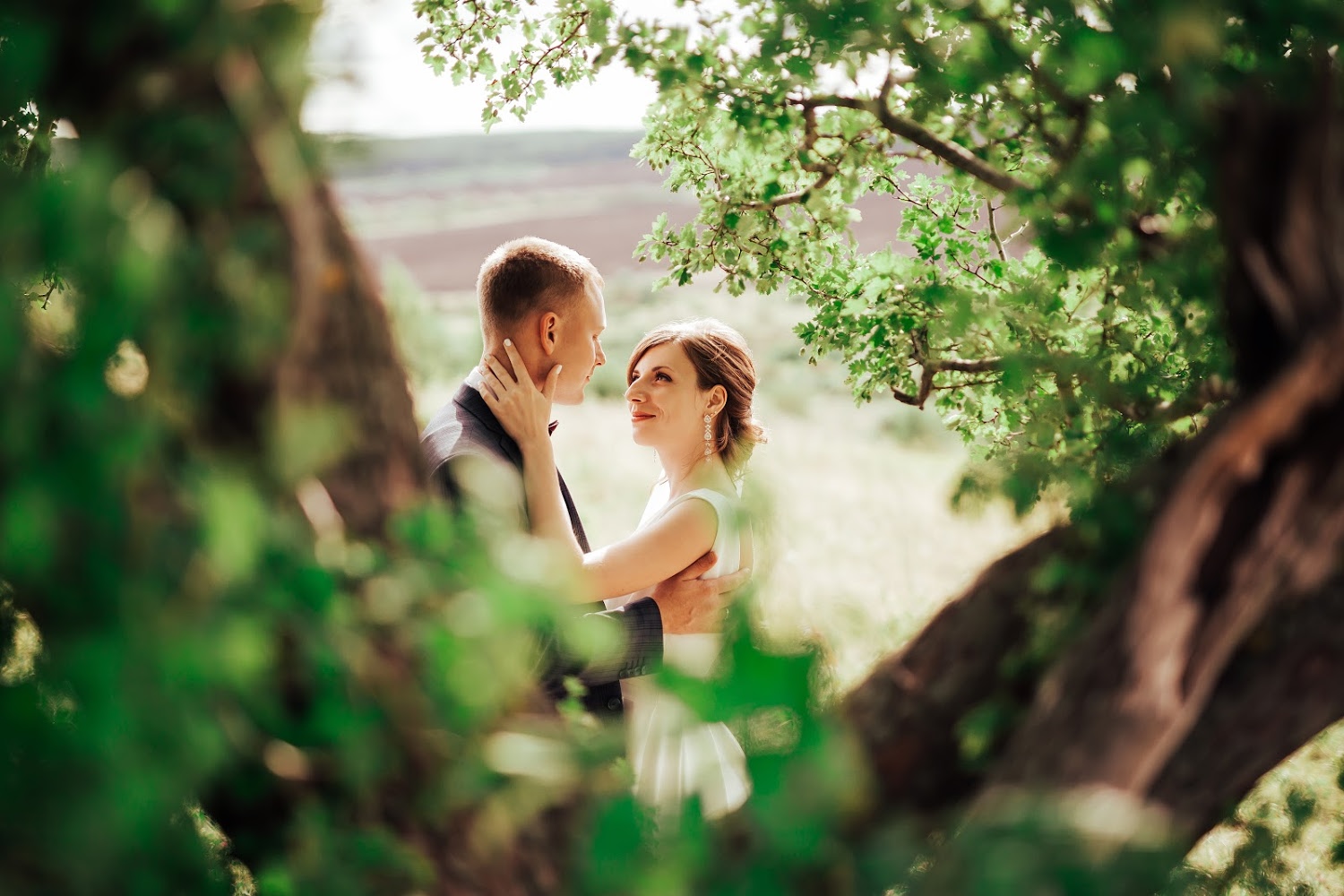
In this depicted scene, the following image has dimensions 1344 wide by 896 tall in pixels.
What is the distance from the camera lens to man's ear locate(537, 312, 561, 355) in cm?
412

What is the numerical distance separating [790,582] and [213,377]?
3.65ft

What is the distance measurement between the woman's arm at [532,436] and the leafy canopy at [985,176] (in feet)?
2.80

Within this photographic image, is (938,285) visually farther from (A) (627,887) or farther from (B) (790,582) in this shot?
(A) (627,887)

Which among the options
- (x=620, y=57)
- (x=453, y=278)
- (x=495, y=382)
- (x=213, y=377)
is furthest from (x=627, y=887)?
(x=453, y=278)

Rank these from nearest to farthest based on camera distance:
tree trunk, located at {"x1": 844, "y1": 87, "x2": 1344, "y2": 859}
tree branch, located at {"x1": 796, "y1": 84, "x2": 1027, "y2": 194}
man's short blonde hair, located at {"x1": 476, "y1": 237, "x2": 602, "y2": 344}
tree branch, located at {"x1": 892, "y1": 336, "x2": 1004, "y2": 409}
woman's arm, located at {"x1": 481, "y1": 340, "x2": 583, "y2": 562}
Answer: tree trunk, located at {"x1": 844, "y1": 87, "x2": 1344, "y2": 859} < tree branch, located at {"x1": 796, "y1": 84, "x2": 1027, "y2": 194} < tree branch, located at {"x1": 892, "y1": 336, "x2": 1004, "y2": 409} < woman's arm, located at {"x1": 481, "y1": 340, "x2": 583, "y2": 562} < man's short blonde hair, located at {"x1": 476, "y1": 237, "x2": 602, "y2": 344}

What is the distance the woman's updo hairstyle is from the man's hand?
682mm

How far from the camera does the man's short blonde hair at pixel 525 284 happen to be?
4.11 metres

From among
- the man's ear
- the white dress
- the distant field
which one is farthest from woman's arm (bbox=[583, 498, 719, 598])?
the distant field

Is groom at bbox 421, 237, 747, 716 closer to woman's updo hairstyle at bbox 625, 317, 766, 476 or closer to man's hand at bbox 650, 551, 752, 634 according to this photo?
man's hand at bbox 650, 551, 752, 634

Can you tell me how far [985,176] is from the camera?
229 cm

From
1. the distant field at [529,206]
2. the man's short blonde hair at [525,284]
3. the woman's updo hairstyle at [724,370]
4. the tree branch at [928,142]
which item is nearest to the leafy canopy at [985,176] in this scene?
the tree branch at [928,142]

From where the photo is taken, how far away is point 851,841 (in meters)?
1.55

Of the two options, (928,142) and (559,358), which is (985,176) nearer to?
(928,142)

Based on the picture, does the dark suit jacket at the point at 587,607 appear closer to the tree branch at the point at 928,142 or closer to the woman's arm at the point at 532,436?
the woman's arm at the point at 532,436
